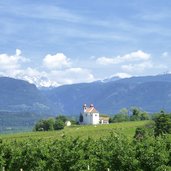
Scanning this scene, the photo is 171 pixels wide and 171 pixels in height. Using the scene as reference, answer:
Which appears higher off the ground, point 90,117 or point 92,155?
point 90,117

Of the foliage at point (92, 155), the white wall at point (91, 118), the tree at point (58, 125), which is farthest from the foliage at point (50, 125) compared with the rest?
the foliage at point (92, 155)

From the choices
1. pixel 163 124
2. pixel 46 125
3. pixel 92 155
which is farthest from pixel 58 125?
pixel 92 155

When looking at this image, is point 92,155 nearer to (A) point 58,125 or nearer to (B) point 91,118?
(A) point 58,125

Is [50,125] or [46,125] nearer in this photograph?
[50,125]

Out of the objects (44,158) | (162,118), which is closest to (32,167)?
(44,158)

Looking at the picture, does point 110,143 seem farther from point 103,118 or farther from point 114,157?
point 103,118

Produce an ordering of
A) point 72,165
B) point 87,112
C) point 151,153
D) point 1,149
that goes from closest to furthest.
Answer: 1. point 151,153
2. point 72,165
3. point 1,149
4. point 87,112

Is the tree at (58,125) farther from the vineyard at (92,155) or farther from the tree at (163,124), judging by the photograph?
the vineyard at (92,155)

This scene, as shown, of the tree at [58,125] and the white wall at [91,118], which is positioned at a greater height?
the white wall at [91,118]

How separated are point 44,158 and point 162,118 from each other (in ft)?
198

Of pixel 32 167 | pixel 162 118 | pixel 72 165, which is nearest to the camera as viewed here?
pixel 72 165

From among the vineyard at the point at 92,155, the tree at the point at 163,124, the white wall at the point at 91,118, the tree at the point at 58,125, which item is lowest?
the vineyard at the point at 92,155

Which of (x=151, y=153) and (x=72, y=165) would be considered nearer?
(x=151, y=153)

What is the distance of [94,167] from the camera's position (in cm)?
4172
